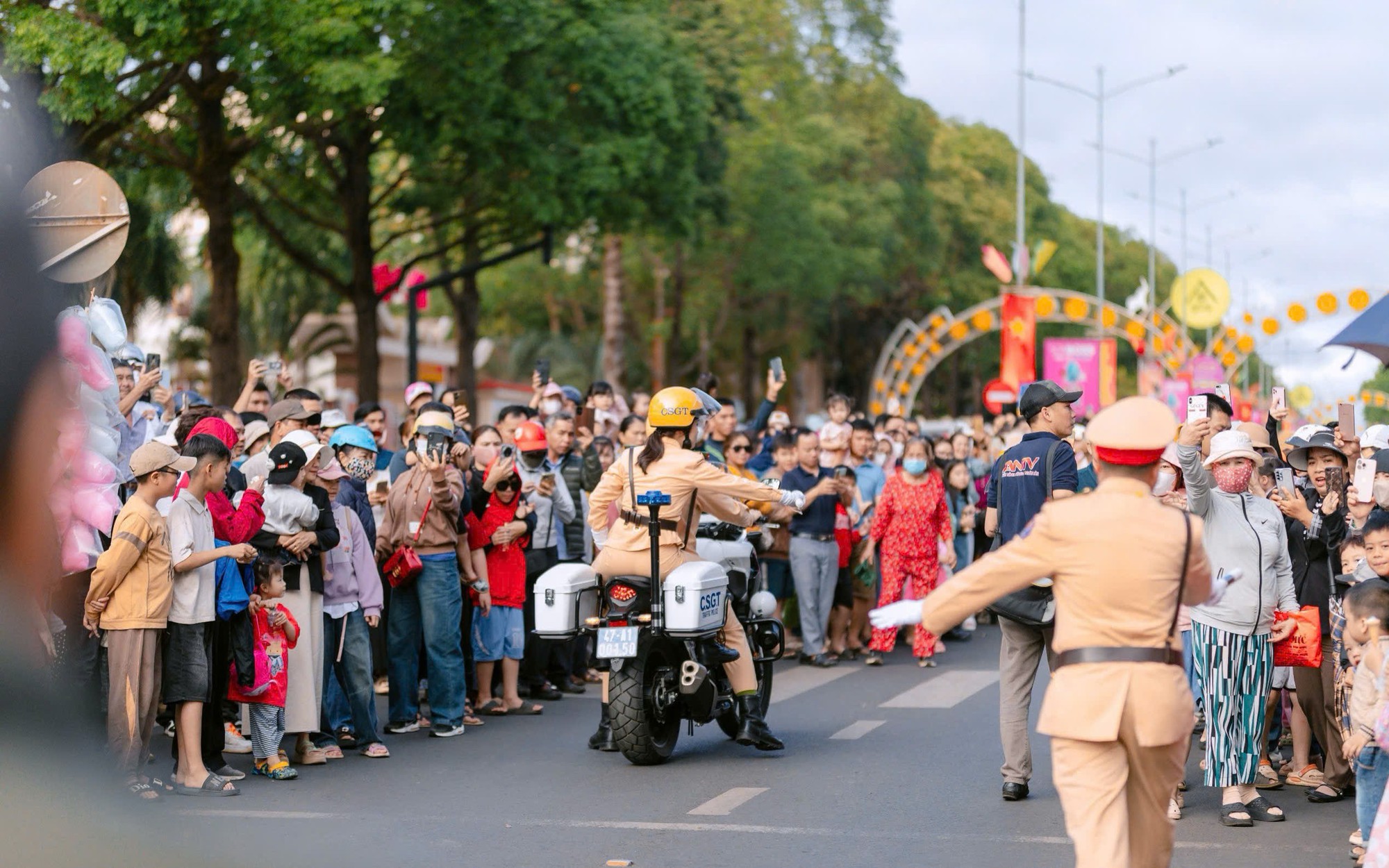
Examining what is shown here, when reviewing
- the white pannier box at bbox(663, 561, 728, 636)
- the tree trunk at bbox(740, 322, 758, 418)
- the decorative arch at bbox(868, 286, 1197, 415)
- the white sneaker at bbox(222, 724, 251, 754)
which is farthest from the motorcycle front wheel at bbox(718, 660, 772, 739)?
the tree trunk at bbox(740, 322, 758, 418)

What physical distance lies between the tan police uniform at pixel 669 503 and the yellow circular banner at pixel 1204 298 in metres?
37.9

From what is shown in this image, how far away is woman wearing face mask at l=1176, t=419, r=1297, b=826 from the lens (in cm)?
799

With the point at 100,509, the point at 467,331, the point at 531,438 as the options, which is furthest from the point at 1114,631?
the point at 467,331

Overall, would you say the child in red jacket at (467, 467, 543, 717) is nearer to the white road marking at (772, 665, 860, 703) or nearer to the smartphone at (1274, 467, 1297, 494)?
the white road marking at (772, 665, 860, 703)

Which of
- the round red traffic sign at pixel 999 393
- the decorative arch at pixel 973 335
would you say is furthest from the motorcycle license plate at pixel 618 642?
the decorative arch at pixel 973 335

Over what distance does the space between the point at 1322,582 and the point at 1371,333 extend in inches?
96.4

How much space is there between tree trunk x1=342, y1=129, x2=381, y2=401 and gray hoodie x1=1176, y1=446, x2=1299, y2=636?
786 inches

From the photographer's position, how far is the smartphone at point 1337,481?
9180mm

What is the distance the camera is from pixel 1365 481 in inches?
330

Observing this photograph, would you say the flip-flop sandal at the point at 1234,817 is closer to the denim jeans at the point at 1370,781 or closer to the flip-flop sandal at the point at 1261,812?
the flip-flop sandal at the point at 1261,812

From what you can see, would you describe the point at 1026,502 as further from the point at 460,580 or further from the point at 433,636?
the point at 460,580

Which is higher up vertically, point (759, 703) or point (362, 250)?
point (362, 250)

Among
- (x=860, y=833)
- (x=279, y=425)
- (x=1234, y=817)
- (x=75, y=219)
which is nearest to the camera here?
(x=75, y=219)

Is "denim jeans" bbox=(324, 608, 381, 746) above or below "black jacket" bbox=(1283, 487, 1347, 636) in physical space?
below
